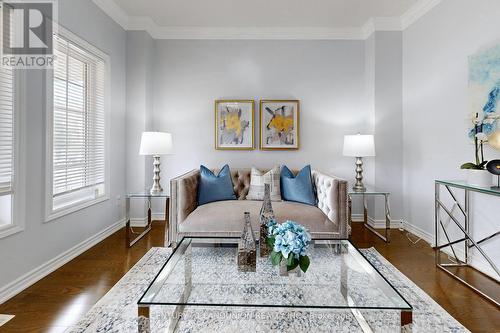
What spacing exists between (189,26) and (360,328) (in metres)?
3.86

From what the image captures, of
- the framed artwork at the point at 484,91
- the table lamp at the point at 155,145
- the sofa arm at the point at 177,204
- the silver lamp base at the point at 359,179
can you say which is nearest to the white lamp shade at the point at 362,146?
the silver lamp base at the point at 359,179

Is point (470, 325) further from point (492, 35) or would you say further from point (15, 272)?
point (15, 272)

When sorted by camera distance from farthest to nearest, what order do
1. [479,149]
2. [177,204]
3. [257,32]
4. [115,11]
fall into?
[257,32] → [115,11] → [177,204] → [479,149]

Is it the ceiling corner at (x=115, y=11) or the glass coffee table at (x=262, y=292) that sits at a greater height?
the ceiling corner at (x=115, y=11)

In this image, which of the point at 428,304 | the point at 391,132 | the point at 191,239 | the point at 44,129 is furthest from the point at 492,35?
the point at 44,129

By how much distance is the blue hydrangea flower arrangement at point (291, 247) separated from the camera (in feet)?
4.91

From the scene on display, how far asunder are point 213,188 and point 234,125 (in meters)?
1.12

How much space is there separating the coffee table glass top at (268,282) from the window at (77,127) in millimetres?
1499

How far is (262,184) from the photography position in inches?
124

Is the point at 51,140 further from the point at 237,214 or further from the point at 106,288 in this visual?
the point at 237,214

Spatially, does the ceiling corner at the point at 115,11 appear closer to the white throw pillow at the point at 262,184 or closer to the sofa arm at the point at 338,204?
the white throw pillow at the point at 262,184

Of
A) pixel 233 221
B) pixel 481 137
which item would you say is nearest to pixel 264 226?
pixel 233 221

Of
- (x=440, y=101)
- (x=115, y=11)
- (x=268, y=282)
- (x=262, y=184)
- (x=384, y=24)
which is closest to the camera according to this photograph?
(x=268, y=282)

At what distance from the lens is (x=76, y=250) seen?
267 cm
